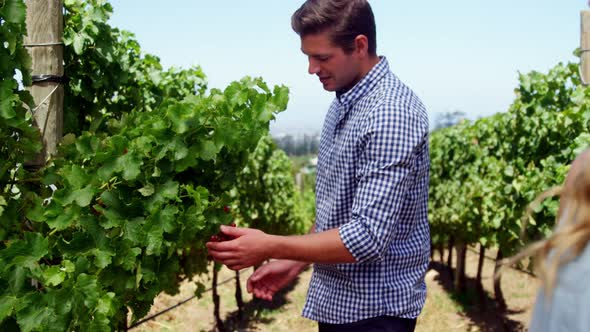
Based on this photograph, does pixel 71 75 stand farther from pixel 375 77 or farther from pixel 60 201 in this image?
pixel 375 77

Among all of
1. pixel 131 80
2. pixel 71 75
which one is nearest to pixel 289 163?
pixel 131 80

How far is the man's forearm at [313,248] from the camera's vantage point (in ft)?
7.11

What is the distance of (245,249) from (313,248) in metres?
0.22

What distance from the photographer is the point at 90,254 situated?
2.54 metres

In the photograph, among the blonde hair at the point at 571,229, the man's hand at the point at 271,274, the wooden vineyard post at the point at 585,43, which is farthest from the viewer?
the wooden vineyard post at the point at 585,43

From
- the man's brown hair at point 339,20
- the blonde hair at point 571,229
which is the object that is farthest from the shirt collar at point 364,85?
the blonde hair at point 571,229

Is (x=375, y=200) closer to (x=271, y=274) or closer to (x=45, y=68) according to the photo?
(x=271, y=274)

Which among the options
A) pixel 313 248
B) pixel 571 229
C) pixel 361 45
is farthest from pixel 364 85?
pixel 571 229

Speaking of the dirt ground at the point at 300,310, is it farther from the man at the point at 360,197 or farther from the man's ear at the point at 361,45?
the man's ear at the point at 361,45

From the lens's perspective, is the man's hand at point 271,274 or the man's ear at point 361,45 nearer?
the man's ear at point 361,45

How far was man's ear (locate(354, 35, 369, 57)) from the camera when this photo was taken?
234cm

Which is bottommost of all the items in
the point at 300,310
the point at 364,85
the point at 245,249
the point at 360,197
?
the point at 300,310

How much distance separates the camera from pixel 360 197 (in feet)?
7.09

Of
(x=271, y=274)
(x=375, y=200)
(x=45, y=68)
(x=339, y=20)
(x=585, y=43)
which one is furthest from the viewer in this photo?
(x=585, y=43)
